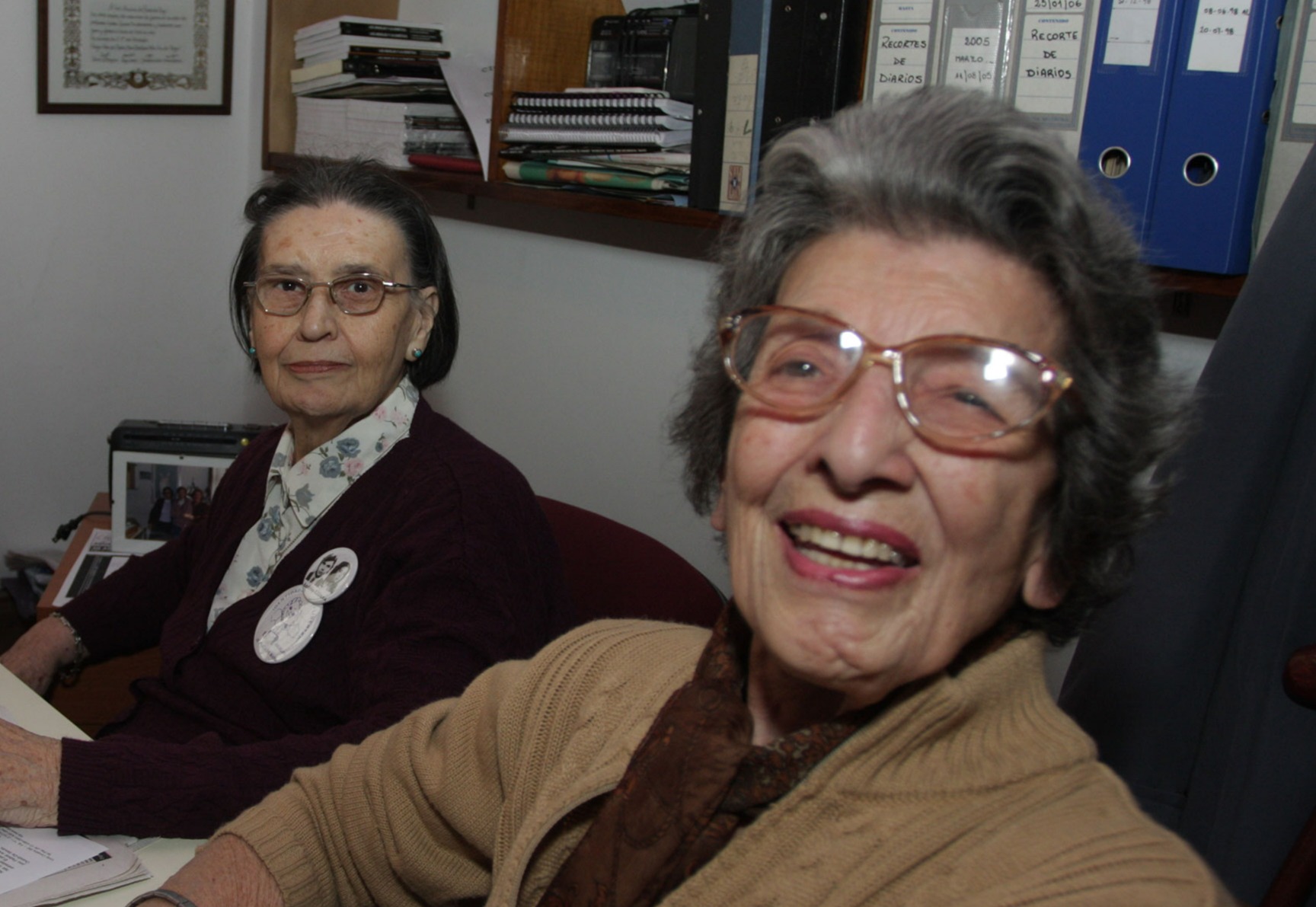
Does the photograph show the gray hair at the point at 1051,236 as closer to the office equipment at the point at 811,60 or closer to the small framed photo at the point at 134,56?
the office equipment at the point at 811,60

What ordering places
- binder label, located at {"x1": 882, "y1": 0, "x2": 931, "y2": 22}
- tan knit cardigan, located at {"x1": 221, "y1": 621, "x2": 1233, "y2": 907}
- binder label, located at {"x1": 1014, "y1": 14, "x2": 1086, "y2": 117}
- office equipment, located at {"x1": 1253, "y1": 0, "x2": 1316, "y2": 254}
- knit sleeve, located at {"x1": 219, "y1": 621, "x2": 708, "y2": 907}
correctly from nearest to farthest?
tan knit cardigan, located at {"x1": 221, "y1": 621, "x2": 1233, "y2": 907} < knit sleeve, located at {"x1": 219, "y1": 621, "x2": 708, "y2": 907} < office equipment, located at {"x1": 1253, "y1": 0, "x2": 1316, "y2": 254} < binder label, located at {"x1": 1014, "y1": 14, "x2": 1086, "y2": 117} < binder label, located at {"x1": 882, "y1": 0, "x2": 931, "y2": 22}

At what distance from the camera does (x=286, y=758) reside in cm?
141

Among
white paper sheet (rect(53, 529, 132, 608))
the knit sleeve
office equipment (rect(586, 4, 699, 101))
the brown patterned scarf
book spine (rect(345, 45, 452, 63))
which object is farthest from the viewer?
book spine (rect(345, 45, 452, 63))

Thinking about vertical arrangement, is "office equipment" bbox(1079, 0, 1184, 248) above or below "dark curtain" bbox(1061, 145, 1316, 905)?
above

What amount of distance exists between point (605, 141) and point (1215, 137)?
1.01m

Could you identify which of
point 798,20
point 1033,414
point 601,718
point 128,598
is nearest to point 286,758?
point 601,718

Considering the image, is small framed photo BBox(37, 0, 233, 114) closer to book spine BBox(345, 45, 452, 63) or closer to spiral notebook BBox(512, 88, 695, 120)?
book spine BBox(345, 45, 452, 63)

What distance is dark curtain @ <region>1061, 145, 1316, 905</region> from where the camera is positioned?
41.3 inches

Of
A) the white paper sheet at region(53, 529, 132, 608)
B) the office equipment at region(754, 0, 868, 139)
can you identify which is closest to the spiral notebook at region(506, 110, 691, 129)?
the office equipment at region(754, 0, 868, 139)

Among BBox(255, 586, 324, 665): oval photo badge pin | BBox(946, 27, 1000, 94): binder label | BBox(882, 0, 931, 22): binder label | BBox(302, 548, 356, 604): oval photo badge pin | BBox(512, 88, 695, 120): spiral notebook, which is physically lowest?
BBox(255, 586, 324, 665): oval photo badge pin

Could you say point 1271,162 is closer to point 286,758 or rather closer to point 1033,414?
point 1033,414

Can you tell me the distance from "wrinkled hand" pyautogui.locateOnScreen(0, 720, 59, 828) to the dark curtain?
3.53 feet

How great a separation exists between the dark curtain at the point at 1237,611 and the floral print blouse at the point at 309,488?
3.36 feet

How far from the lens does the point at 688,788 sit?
0.97 m
